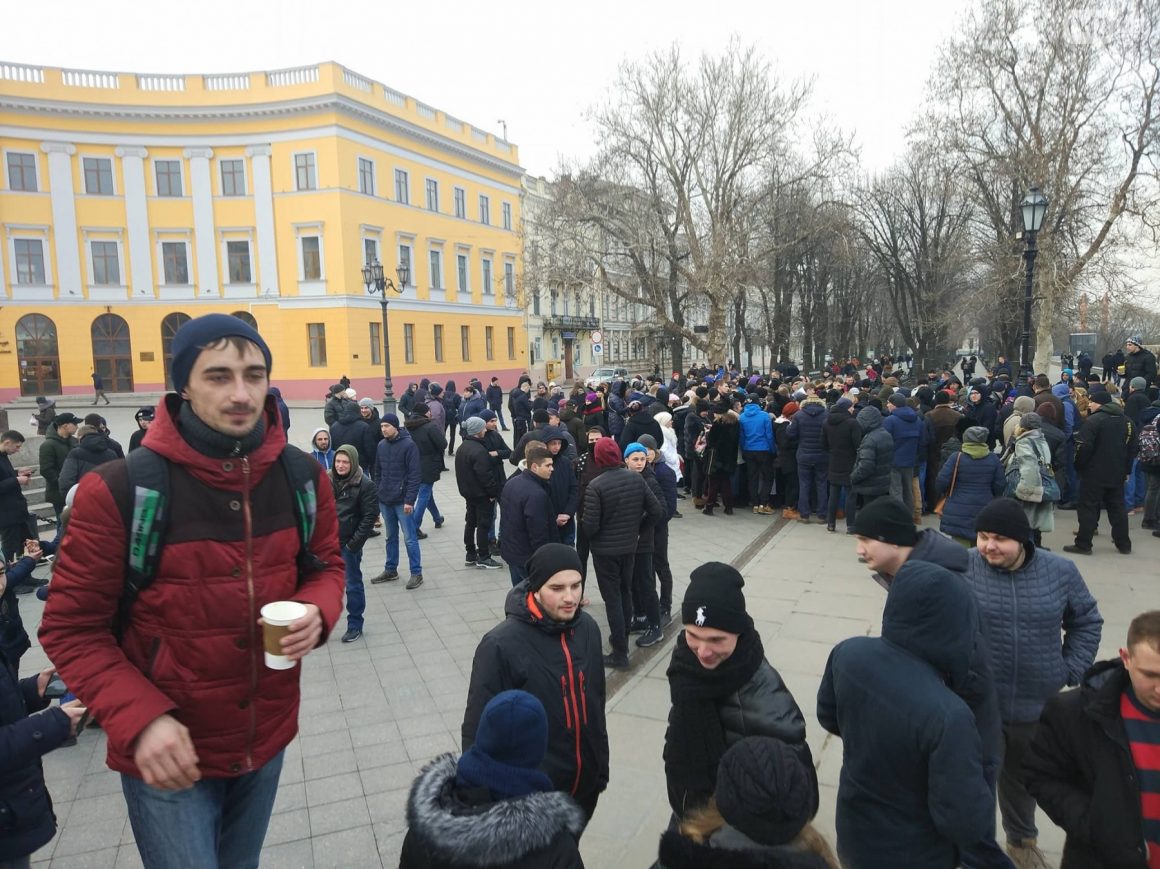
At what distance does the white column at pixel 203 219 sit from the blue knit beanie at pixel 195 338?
1521 inches

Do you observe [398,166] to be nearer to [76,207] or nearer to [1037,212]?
[76,207]

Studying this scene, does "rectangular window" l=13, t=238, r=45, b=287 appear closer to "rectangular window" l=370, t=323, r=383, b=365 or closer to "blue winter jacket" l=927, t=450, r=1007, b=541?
"rectangular window" l=370, t=323, r=383, b=365

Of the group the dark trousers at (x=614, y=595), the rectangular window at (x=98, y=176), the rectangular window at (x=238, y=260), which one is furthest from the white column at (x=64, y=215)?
the dark trousers at (x=614, y=595)

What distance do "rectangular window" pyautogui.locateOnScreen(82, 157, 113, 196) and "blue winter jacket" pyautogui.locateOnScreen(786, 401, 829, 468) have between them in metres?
36.9

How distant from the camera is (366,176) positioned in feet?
122

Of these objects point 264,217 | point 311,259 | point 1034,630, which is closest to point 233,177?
point 264,217

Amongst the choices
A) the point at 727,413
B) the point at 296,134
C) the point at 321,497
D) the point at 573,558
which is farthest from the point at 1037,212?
the point at 296,134

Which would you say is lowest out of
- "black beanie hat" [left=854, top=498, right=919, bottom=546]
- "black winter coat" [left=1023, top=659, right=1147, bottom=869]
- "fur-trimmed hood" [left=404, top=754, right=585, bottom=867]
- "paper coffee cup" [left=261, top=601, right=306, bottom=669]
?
"black winter coat" [left=1023, top=659, right=1147, bottom=869]

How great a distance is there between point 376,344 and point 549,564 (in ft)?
120

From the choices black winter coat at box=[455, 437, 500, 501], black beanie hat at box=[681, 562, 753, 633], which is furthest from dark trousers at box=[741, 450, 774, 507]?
black beanie hat at box=[681, 562, 753, 633]

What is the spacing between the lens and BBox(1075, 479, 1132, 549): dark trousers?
28.5 feet

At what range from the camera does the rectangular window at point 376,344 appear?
37.5m

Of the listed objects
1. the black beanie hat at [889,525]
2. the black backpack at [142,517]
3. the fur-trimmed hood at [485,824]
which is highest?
the black backpack at [142,517]

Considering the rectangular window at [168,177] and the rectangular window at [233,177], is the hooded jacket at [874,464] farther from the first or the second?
the rectangular window at [168,177]
